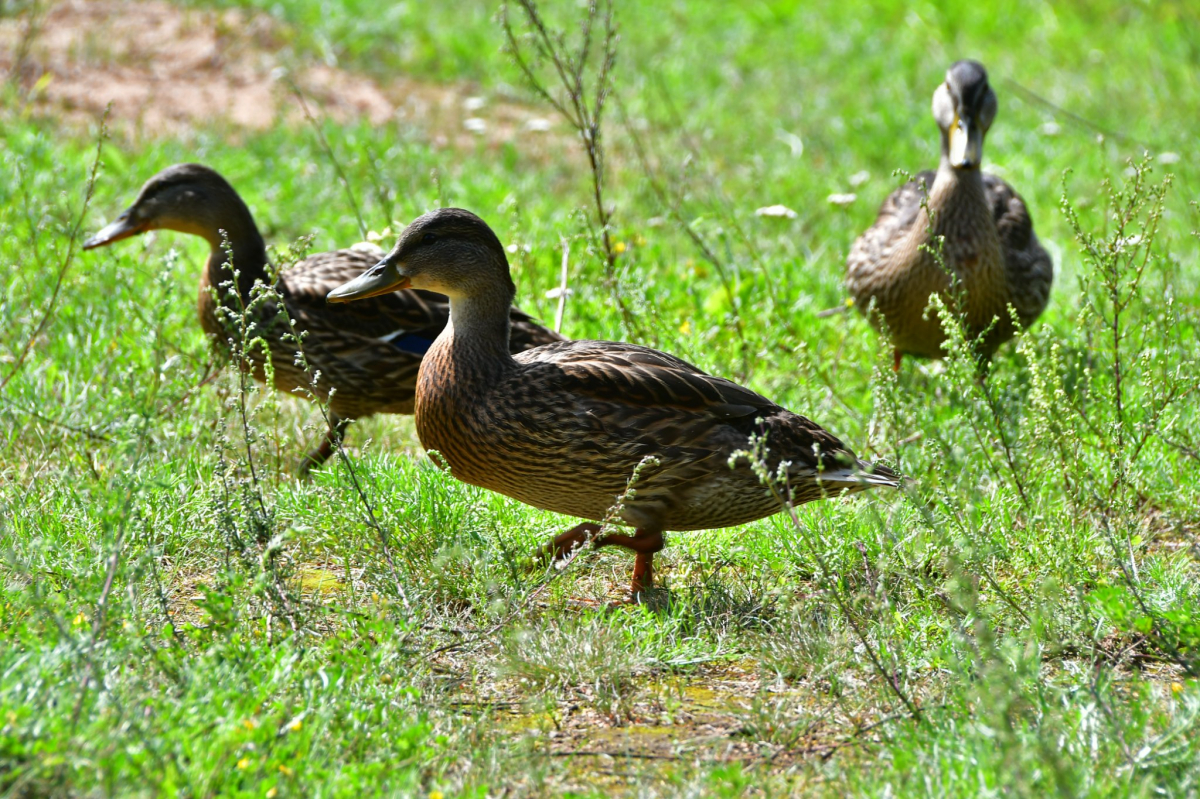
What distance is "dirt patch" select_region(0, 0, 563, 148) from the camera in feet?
27.9

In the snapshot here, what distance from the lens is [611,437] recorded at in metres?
4.06

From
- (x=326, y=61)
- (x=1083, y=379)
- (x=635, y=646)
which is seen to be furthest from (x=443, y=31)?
(x=635, y=646)

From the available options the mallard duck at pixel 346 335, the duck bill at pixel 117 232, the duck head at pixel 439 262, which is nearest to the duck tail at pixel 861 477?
the duck head at pixel 439 262

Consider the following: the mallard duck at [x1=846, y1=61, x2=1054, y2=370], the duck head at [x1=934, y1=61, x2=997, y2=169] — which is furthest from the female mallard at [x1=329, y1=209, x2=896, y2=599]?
the duck head at [x1=934, y1=61, x2=997, y2=169]

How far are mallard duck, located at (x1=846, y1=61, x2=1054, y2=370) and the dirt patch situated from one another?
2956mm

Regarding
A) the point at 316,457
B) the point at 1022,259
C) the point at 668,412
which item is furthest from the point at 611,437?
the point at 1022,259

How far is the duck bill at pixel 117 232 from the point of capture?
5.58m

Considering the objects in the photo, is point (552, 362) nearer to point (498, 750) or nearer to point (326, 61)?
point (498, 750)

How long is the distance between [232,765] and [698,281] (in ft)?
15.2

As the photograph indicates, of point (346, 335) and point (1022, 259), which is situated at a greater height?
point (1022, 259)

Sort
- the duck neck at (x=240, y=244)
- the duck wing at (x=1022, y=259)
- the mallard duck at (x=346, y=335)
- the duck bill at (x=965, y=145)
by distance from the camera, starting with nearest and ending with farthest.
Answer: the mallard duck at (x=346, y=335), the duck neck at (x=240, y=244), the duck bill at (x=965, y=145), the duck wing at (x=1022, y=259)

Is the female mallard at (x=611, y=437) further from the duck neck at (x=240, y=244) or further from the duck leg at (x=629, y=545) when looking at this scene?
the duck neck at (x=240, y=244)

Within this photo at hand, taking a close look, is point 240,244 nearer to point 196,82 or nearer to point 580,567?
point 580,567

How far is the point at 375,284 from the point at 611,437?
107 centimetres
